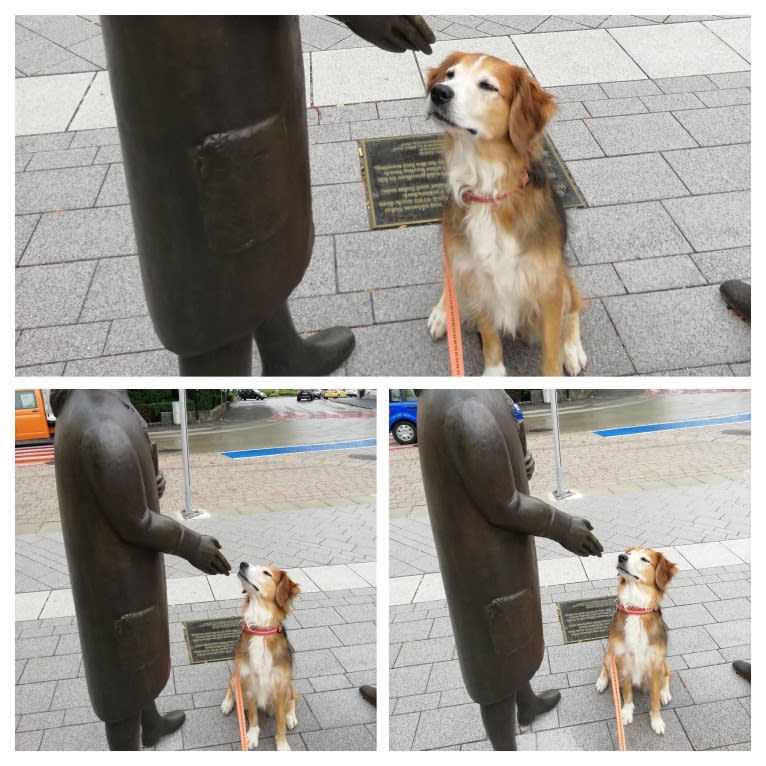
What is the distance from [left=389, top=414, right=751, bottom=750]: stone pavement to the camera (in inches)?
113

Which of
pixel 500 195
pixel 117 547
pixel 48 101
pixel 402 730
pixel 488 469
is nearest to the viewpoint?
pixel 488 469

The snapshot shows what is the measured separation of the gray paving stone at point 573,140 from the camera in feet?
14.3

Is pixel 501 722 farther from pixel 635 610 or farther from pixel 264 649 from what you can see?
pixel 264 649

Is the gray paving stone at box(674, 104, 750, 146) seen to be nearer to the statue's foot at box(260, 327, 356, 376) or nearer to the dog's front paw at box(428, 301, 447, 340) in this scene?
the dog's front paw at box(428, 301, 447, 340)

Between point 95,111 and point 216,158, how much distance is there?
3.93 m

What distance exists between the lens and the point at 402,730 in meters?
2.95

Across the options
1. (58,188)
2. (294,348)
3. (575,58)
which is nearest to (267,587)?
(294,348)

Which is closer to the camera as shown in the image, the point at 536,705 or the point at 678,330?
the point at 536,705

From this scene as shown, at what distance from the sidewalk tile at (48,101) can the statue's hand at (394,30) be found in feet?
12.8

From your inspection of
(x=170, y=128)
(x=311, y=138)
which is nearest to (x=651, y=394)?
(x=170, y=128)

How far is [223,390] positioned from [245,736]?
52.7 inches

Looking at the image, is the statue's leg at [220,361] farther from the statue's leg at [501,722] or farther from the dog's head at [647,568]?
the dog's head at [647,568]

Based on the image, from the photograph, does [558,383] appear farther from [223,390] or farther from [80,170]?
[80,170]

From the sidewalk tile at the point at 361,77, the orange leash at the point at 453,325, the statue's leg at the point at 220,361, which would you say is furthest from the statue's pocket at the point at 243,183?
the sidewalk tile at the point at 361,77
